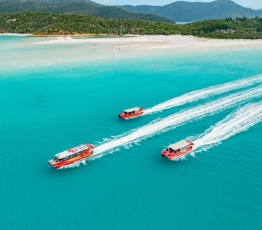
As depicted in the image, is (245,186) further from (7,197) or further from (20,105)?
(20,105)

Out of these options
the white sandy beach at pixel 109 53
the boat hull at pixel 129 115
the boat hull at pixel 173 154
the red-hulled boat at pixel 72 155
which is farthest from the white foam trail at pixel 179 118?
the white sandy beach at pixel 109 53

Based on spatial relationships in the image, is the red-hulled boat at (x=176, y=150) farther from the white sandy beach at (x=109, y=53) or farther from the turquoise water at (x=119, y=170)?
the white sandy beach at (x=109, y=53)

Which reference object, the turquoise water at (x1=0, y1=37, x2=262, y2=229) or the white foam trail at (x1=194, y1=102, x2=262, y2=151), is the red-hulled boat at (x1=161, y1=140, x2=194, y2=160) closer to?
the turquoise water at (x1=0, y1=37, x2=262, y2=229)

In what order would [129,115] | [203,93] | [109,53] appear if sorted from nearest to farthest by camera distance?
[129,115] < [203,93] < [109,53]

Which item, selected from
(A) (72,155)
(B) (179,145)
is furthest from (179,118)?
(A) (72,155)

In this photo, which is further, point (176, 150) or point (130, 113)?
point (130, 113)

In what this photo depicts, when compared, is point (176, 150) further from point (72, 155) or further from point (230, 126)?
point (72, 155)

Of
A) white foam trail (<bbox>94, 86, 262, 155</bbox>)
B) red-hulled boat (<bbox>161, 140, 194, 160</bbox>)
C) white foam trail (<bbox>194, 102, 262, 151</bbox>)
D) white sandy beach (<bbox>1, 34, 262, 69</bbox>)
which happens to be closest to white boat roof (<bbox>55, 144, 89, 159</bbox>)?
white foam trail (<bbox>94, 86, 262, 155</bbox>)
